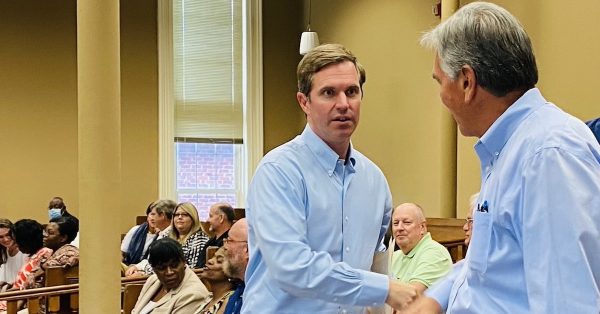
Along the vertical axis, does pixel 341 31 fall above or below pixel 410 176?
above

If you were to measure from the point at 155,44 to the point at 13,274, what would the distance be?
5147 mm

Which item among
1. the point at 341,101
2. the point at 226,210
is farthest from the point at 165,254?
the point at 341,101

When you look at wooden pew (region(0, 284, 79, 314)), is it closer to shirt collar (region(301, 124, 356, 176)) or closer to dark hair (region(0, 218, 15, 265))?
dark hair (region(0, 218, 15, 265))

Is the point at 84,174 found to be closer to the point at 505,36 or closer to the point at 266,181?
the point at 266,181

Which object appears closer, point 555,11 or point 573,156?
point 573,156

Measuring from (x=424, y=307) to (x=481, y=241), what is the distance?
36cm

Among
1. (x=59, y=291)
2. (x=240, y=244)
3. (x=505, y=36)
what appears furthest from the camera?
(x=59, y=291)

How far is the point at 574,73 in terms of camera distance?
639 centimetres

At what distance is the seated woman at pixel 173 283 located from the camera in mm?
4332

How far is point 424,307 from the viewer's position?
1.60 m

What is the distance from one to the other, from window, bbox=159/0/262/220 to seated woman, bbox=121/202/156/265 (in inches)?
135

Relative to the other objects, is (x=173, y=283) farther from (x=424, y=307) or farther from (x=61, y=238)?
(x=424, y=307)

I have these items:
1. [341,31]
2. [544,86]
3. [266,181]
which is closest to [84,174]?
[266,181]

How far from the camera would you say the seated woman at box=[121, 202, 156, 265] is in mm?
7443
